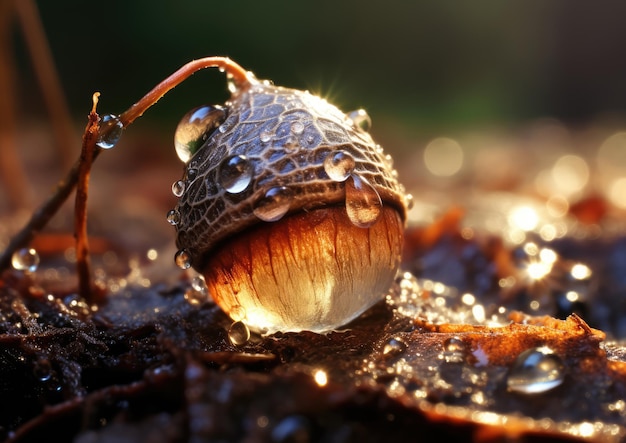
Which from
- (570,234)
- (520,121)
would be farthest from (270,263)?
(520,121)

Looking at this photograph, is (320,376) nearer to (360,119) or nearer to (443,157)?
(360,119)

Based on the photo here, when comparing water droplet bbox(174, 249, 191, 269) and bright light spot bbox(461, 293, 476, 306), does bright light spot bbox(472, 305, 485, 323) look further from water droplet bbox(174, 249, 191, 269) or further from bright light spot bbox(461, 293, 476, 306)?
water droplet bbox(174, 249, 191, 269)

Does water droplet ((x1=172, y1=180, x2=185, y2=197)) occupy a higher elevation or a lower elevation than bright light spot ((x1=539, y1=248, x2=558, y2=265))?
higher

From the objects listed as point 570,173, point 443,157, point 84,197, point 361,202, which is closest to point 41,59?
point 84,197

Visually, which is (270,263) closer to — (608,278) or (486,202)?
(608,278)

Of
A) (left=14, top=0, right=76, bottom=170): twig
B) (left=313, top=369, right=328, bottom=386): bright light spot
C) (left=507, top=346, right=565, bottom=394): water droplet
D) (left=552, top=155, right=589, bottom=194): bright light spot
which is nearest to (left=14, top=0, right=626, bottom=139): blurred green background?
(left=552, top=155, right=589, bottom=194): bright light spot

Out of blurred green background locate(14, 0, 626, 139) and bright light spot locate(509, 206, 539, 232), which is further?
blurred green background locate(14, 0, 626, 139)
